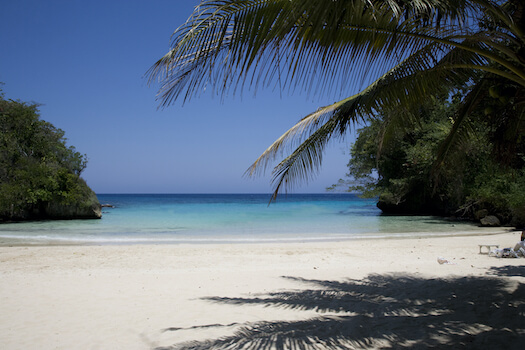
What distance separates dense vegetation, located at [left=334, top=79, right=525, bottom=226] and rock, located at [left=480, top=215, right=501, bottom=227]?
530mm

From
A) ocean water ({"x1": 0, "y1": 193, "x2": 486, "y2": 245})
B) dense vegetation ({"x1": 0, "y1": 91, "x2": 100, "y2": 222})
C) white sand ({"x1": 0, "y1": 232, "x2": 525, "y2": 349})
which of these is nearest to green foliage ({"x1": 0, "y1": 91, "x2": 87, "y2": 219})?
dense vegetation ({"x1": 0, "y1": 91, "x2": 100, "y2": 222})

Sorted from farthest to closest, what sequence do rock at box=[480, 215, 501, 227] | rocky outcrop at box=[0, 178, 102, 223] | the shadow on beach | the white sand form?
rocky outcrop at box=[0, 178, 102, 223] < rock at box=[480, 215, 501, 227] < the white sand < the shadow on beach

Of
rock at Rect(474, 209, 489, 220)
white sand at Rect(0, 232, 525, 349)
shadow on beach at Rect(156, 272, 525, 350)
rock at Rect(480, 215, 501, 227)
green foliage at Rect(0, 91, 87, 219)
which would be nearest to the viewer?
shadow on beach at Rect(156, 272, 525, 350)

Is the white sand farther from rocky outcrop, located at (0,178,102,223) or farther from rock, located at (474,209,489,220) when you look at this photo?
rocky outcrop, located at (0,178,102,223)

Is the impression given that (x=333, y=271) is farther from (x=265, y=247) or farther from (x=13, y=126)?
(x=13, y=126)

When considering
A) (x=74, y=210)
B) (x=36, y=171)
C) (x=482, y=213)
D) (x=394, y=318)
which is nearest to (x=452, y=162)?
(x=394, y=318)

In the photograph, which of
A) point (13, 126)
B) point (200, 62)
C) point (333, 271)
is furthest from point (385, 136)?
point (13, 126)

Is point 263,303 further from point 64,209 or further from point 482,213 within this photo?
point 64,209

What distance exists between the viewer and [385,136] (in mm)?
5500

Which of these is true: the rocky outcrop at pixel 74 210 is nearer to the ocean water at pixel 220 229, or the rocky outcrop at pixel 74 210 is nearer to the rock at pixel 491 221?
the ocean water at pixel 220 229

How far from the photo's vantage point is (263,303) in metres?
4.53

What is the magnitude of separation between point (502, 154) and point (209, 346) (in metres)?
4.75

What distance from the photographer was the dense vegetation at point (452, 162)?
4801 mm

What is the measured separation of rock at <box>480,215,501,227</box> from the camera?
17.5 meters
